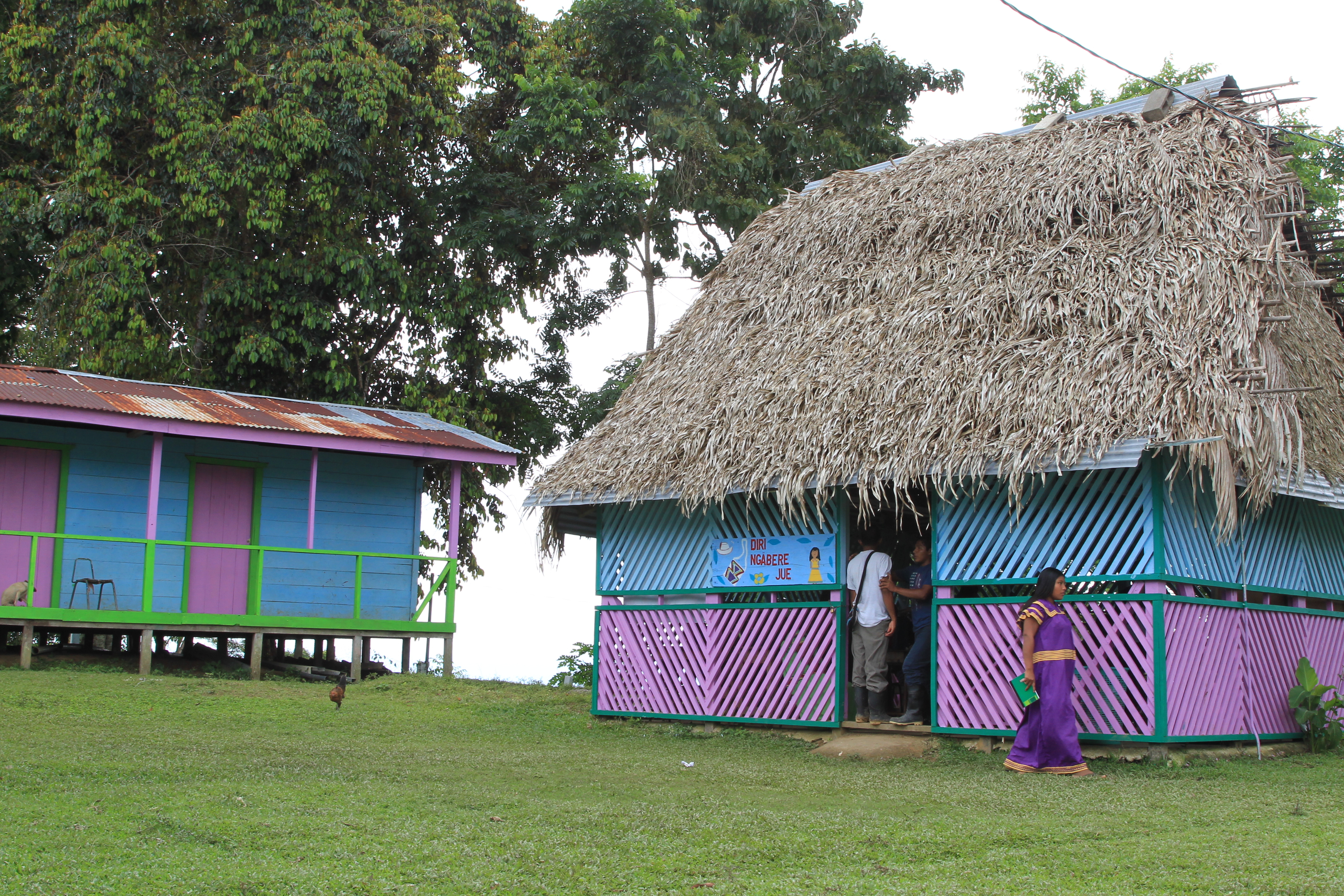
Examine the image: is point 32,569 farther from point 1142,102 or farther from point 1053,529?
point 1142,102

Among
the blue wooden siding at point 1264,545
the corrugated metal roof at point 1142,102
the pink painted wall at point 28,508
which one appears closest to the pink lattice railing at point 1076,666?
the blue wooden siding at point 1264,545

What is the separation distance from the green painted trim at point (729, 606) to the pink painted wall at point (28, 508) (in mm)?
7530

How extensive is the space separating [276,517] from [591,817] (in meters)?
12.3

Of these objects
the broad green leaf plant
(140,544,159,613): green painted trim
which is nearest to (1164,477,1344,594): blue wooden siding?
the broad green leaf plant

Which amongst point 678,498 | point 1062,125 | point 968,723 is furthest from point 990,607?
point 1062,125

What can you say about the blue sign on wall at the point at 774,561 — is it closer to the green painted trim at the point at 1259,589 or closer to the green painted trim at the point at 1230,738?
the green painted trim at the point at 1259,589

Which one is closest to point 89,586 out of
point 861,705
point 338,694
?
point 338,694

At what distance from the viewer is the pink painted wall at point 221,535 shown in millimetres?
17562

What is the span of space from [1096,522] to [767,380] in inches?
139

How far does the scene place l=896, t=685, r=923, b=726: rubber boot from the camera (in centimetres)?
1134

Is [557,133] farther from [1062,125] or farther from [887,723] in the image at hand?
[887,723]

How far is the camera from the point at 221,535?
17.8m

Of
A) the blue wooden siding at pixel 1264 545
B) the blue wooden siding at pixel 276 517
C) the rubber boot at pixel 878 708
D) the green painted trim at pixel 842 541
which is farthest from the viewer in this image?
the blue wooden siding at pixel 276 517

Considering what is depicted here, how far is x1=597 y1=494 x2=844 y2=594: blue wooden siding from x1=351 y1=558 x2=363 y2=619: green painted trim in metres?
5.18
